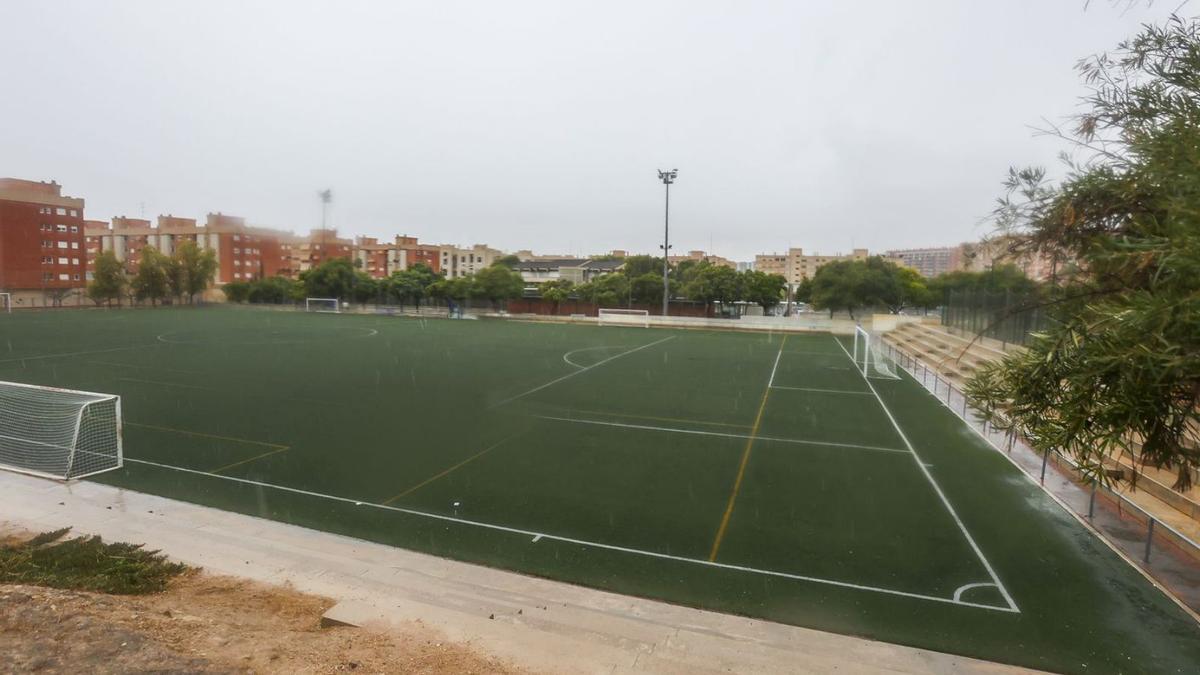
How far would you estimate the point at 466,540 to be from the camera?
336 inches

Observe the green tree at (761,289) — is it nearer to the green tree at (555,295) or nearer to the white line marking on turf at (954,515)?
the green tree at (555,295)

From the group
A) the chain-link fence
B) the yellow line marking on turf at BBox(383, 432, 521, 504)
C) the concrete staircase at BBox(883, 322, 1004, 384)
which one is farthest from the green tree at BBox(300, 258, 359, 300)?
the yellow line marking on turf at BBox(383, 432, 521, 504)

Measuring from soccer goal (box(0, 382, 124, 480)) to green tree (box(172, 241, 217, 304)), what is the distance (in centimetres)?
5644

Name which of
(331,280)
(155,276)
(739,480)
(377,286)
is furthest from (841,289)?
(155,276)

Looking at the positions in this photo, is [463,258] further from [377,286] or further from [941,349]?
[941,349]

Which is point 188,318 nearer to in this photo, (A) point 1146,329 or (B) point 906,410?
(B) point 906,410

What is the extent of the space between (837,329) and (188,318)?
51856 mm

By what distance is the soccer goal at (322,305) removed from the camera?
63625 millimetres

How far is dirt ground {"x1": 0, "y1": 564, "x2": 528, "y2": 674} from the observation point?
4.70 m

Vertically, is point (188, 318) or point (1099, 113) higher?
point (1099, 113)

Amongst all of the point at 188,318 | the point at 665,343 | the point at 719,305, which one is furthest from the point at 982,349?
the point at 188,318

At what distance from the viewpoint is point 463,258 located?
112625 millimetres

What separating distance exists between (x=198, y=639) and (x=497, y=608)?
272 cm

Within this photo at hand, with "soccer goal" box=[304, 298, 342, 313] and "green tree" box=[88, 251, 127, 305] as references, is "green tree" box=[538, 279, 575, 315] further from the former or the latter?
"green tree" box=[88, 251, 127, 305]
